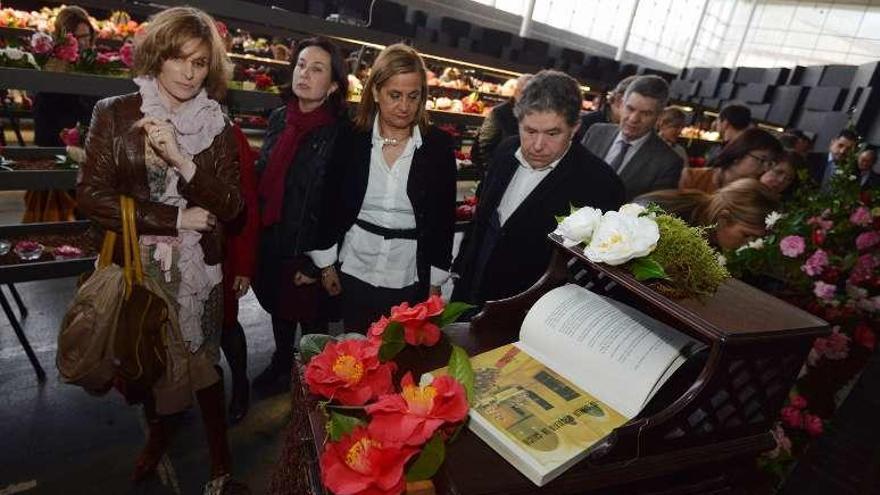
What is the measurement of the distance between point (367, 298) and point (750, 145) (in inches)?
97.2

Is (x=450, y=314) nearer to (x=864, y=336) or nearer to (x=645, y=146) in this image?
(x=864, y=336)

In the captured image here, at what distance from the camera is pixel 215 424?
6.49 ft

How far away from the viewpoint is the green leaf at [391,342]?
0.99 m

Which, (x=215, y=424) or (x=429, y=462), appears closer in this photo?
(x=429, y=462)

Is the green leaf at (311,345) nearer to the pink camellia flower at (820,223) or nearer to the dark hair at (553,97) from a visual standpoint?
the dark hair at (553,97)

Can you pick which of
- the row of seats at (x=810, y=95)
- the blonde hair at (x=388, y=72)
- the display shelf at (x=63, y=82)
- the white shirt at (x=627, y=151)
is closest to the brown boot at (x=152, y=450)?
the blonde hair at (x=388, y=72)

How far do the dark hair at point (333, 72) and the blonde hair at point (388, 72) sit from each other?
352 mm

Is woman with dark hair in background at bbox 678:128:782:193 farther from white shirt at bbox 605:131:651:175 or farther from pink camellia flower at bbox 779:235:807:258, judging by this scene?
pink camellia flower at bbox 779:235:807:258

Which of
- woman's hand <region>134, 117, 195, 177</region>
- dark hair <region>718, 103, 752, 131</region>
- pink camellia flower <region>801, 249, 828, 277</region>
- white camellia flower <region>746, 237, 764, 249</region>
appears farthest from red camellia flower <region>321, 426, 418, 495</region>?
dark hair <region>718, 103, 752, 131</region>

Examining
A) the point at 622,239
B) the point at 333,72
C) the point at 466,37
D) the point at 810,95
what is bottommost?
the point at 622,239

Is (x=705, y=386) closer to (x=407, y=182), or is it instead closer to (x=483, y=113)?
(x=407, y=182)

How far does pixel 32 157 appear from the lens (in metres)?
2.83

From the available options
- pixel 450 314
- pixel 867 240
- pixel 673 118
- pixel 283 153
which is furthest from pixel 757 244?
pixel 673 118

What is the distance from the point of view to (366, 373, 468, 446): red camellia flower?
0.71 metres
